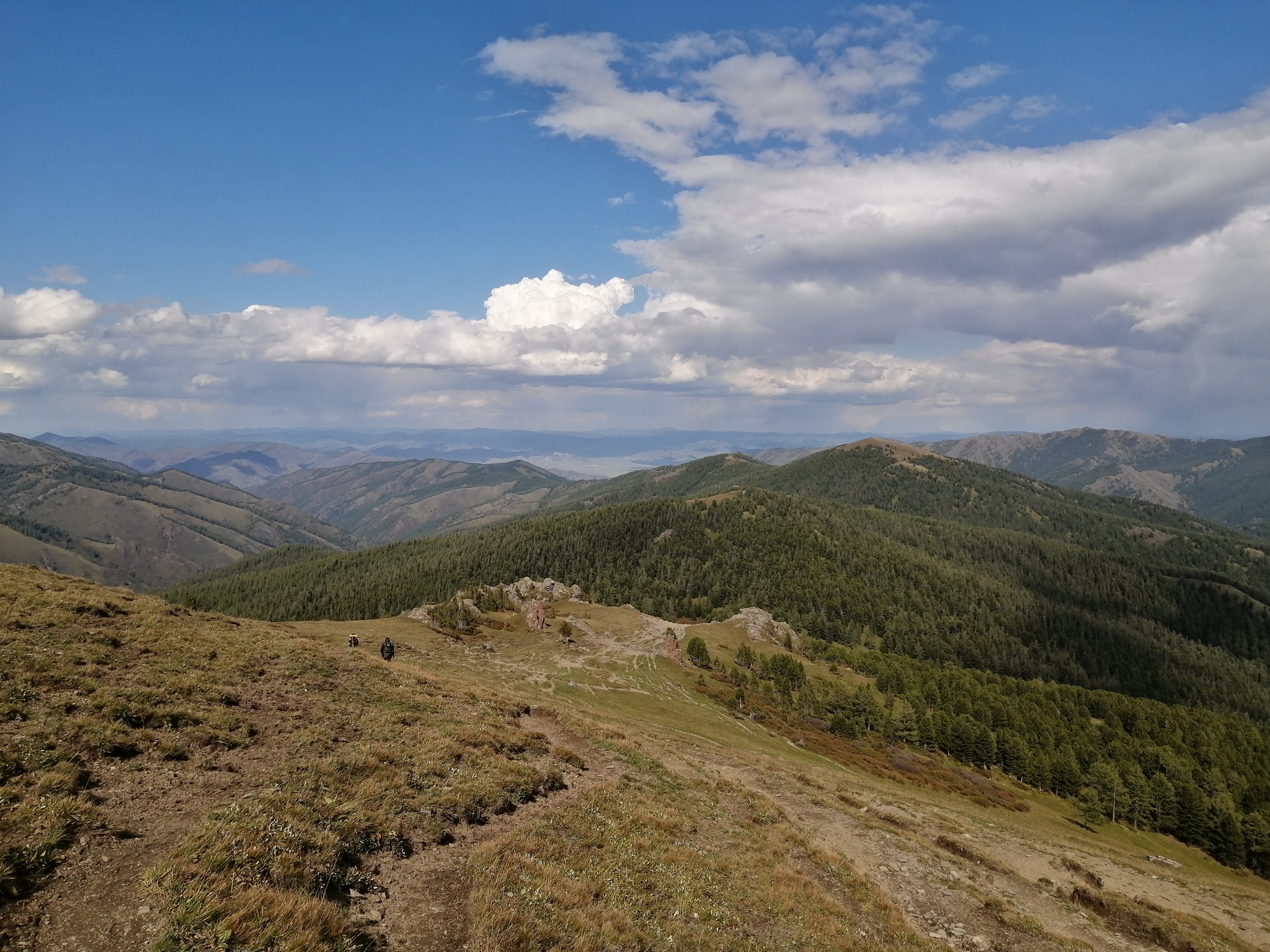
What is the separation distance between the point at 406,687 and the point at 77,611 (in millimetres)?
18470

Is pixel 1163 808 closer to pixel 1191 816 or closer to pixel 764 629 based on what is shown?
pixel 1191 816

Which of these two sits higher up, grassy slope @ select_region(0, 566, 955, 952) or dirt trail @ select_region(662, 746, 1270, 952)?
grassy slope @ select_region(0, 566, 955, 952)

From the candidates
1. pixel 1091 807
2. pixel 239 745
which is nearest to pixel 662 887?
pixel 239 745

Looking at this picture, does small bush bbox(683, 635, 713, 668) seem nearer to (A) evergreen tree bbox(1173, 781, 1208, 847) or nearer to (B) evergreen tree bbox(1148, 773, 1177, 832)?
(B) evergreen tree bbox(1148, 773, 1177, 832)

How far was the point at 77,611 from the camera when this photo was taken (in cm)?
3050

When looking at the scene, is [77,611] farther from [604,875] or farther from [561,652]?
[561,652]

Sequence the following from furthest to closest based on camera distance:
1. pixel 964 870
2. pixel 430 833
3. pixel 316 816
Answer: pixel 964 870
pixel 430 833
pixel 316 816

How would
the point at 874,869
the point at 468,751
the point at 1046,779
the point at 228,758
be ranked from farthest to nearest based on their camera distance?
1. the point at 1046,779
2. the point at 874,869
3. the point at 468,751
4. the point at 228,758

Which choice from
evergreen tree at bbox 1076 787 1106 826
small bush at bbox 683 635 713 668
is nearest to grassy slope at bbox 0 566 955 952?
small bush at bbox 683 635 713 668

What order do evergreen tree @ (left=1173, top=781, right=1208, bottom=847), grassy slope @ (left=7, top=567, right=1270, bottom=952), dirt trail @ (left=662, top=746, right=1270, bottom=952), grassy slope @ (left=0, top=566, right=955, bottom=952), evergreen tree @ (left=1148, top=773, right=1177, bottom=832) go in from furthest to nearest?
evergreen tree @ (left=1148, top=773, right=1177, bottom=832) → evergreen tree @ (left=1173, top=781, right=1208, bottom=847) → dirt trail @ (left=662, top=746, right=1270, bottom=952) → grassy slope @ (left=7, top=567, right=1270, bottom=952) → grassy slope @ (left=0, top=566, right=955, bottom=952)

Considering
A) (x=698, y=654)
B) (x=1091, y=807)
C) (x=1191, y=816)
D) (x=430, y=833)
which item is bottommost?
(x=1191, y=816)

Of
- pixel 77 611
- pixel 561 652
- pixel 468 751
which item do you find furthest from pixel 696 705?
pixel 77 611

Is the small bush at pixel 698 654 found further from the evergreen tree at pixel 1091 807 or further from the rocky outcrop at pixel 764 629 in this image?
the evergreen tree at pixel 1091 807

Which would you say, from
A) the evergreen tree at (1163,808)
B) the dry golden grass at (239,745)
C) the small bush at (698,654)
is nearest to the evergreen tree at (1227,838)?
the evergreen tree at (1163,808)
